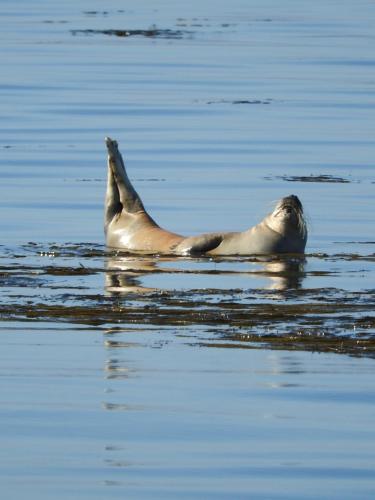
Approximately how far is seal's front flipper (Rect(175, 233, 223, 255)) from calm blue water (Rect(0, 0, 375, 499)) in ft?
1.26

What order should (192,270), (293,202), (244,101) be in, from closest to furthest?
(192,270) < (293,202) < (244,101)

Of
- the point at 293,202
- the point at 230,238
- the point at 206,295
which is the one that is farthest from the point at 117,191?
the point at 206,295

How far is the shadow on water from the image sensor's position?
31.3ft

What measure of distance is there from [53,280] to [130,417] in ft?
12.7

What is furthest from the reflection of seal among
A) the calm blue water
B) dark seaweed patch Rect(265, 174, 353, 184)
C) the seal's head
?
dark seaweed patch Rect(265, 174, 353, 184)

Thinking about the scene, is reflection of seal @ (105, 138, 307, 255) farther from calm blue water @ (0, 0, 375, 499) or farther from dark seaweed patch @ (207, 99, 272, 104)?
dark seaweed patch @ (207, 99, 272, 104)

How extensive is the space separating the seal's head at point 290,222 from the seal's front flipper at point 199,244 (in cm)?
47

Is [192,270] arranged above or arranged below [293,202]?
below

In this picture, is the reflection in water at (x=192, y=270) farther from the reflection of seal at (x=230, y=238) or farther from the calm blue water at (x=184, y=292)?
the reflection of seal at (x=230, y=238)

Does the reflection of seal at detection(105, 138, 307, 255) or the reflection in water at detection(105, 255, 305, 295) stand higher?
the reflection of seal at detection(105, 138, 307, 255)

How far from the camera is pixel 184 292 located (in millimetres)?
10953

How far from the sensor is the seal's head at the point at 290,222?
43.8ft

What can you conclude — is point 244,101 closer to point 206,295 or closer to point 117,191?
point 117,191

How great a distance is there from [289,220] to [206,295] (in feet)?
8.70
